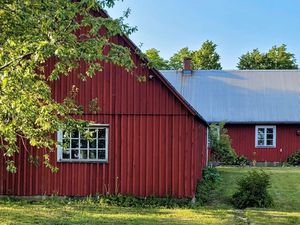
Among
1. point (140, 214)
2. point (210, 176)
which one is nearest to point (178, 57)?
point (210, 176)

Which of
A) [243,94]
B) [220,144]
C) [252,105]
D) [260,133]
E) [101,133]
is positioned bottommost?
[220,144]

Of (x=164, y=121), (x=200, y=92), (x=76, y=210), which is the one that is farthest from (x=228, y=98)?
(x=76, y=210)

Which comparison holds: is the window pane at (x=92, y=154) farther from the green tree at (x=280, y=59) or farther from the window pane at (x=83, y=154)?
the green tree at (x=280, y=59)

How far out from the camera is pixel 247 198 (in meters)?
13.7

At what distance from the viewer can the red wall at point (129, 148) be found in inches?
551

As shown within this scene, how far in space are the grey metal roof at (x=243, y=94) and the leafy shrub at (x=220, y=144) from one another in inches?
113

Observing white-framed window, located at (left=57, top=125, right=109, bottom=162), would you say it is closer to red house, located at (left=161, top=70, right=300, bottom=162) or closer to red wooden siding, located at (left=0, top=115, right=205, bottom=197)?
red wooden siding, located at (left=0, top=115, right=205, bottom=197)

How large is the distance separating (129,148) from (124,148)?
0.48 feet

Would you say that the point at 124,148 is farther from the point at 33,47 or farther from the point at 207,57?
the point at 207,57

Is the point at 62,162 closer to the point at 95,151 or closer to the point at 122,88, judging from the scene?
the point at 95,151

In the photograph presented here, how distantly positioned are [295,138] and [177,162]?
1759 centimetres

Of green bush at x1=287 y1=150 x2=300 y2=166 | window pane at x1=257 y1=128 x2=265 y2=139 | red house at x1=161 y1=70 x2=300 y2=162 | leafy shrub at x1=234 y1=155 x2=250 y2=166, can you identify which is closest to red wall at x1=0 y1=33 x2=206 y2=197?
leafy shrub at x1=234 y1=155 x2=250 y2=166

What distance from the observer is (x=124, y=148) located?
46.8ft

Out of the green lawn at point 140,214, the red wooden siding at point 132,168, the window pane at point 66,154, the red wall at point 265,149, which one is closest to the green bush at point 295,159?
the red wall at point 265,149
